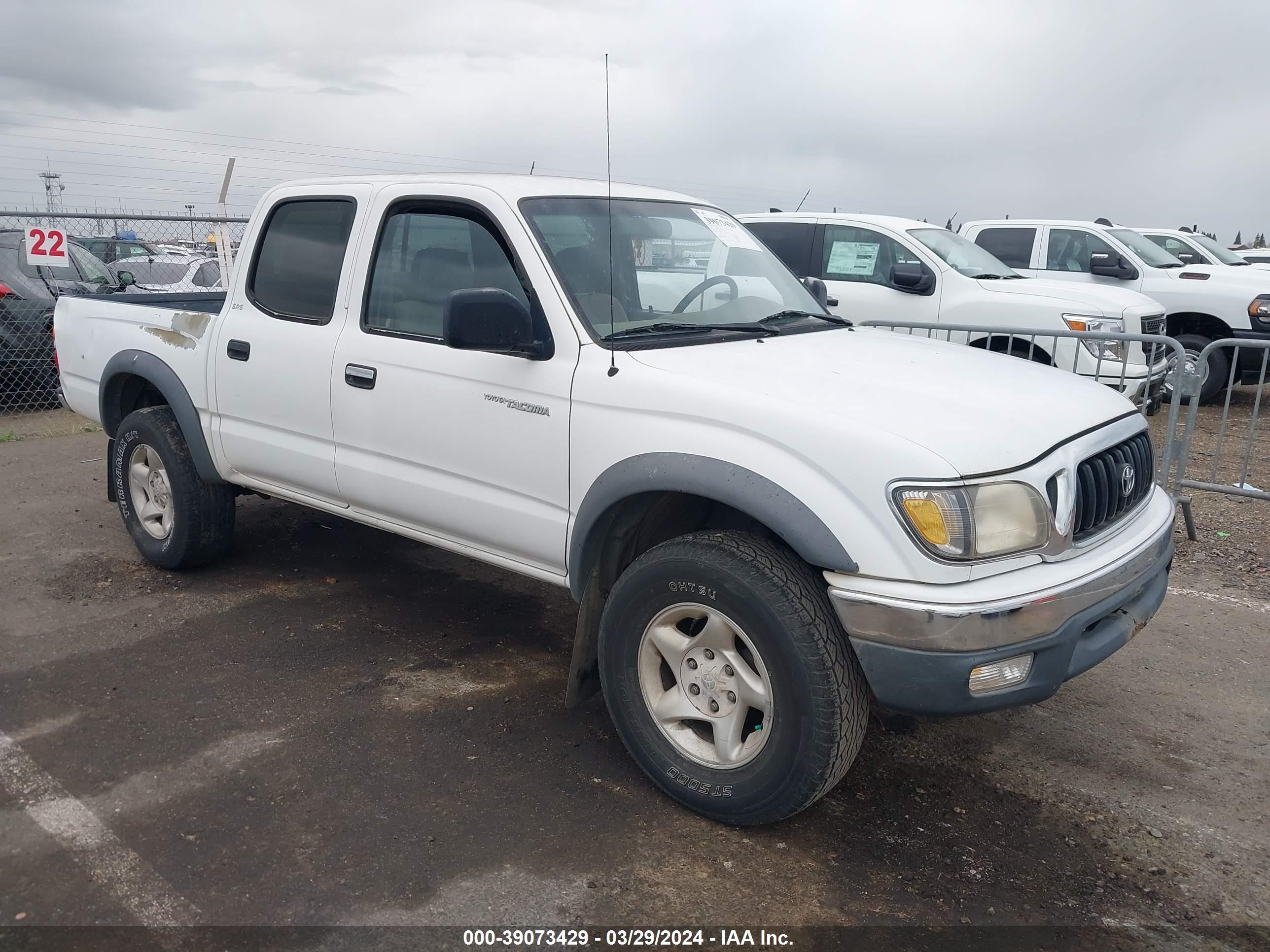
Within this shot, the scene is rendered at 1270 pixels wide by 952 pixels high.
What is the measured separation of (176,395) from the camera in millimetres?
4957

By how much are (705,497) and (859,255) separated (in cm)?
673

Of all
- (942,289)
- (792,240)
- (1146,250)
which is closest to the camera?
(942,289)

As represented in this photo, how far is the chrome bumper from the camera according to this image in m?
2.70

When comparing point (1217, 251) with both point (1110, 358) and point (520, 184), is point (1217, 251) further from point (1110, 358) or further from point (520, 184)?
point (520, 184)

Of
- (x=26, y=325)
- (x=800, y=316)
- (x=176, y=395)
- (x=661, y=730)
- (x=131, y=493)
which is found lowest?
(x=661, y=730)

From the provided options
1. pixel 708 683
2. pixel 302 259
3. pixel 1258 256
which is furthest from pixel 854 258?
pixel 1258 256

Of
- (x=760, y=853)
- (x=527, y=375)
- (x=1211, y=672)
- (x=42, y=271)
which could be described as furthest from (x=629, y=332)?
(x=42, y=271)

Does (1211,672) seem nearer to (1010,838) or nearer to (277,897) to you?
(1010,838)

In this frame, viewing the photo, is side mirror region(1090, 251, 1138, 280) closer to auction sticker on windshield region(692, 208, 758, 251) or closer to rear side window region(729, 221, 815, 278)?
rear side window region(729, 221, 815, 278)

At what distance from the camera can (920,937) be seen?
2.71 meters

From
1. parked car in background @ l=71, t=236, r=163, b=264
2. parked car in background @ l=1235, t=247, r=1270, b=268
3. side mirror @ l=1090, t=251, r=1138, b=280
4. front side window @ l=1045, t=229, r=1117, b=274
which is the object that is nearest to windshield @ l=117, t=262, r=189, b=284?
parked car in background @ l=71, t=236, r=163, b=264

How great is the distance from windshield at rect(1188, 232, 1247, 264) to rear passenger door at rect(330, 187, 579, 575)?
13.7 m

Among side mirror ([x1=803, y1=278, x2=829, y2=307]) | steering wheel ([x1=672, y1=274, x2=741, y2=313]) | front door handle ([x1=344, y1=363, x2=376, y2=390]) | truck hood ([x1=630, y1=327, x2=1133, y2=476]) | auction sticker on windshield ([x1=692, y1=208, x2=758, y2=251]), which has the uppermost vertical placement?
auction sticker on windshield ([x1=692, y1=208, x2=758, y2=251])

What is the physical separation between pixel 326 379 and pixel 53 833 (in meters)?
1.91
